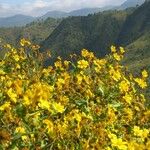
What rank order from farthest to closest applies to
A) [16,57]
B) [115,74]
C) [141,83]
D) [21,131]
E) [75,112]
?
[16,57] → [141,83] → [115,74] → [75,112] → [21,131]

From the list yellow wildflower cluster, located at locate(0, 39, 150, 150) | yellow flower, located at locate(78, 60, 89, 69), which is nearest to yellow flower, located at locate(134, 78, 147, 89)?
yellow wildflower cluster, located at locate(0, 39, 150, 150)

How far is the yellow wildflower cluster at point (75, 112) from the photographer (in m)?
3.74

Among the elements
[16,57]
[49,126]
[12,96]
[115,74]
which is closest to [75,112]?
[49,126]

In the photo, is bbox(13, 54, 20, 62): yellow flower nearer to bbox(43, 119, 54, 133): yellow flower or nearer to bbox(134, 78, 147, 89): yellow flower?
bbox(134, 78, 147, 89): yellow flower

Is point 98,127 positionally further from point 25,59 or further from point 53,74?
point 25,59

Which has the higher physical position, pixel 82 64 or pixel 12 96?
pixel 12 96

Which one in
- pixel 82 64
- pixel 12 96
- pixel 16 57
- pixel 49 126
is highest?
pixel 12 96

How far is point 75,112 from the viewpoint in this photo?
4.45 meters

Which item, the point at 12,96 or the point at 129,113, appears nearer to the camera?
the point at 12,96

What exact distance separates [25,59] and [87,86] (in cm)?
247

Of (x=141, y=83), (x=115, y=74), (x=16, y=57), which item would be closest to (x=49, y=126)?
(x=115, y=74)

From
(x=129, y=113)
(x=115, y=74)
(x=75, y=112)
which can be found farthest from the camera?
(x=115, y=74)

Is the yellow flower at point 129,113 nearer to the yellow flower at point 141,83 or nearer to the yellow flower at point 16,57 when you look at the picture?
the yellow flower at point 141,83

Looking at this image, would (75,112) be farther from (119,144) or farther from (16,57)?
(16,57)
